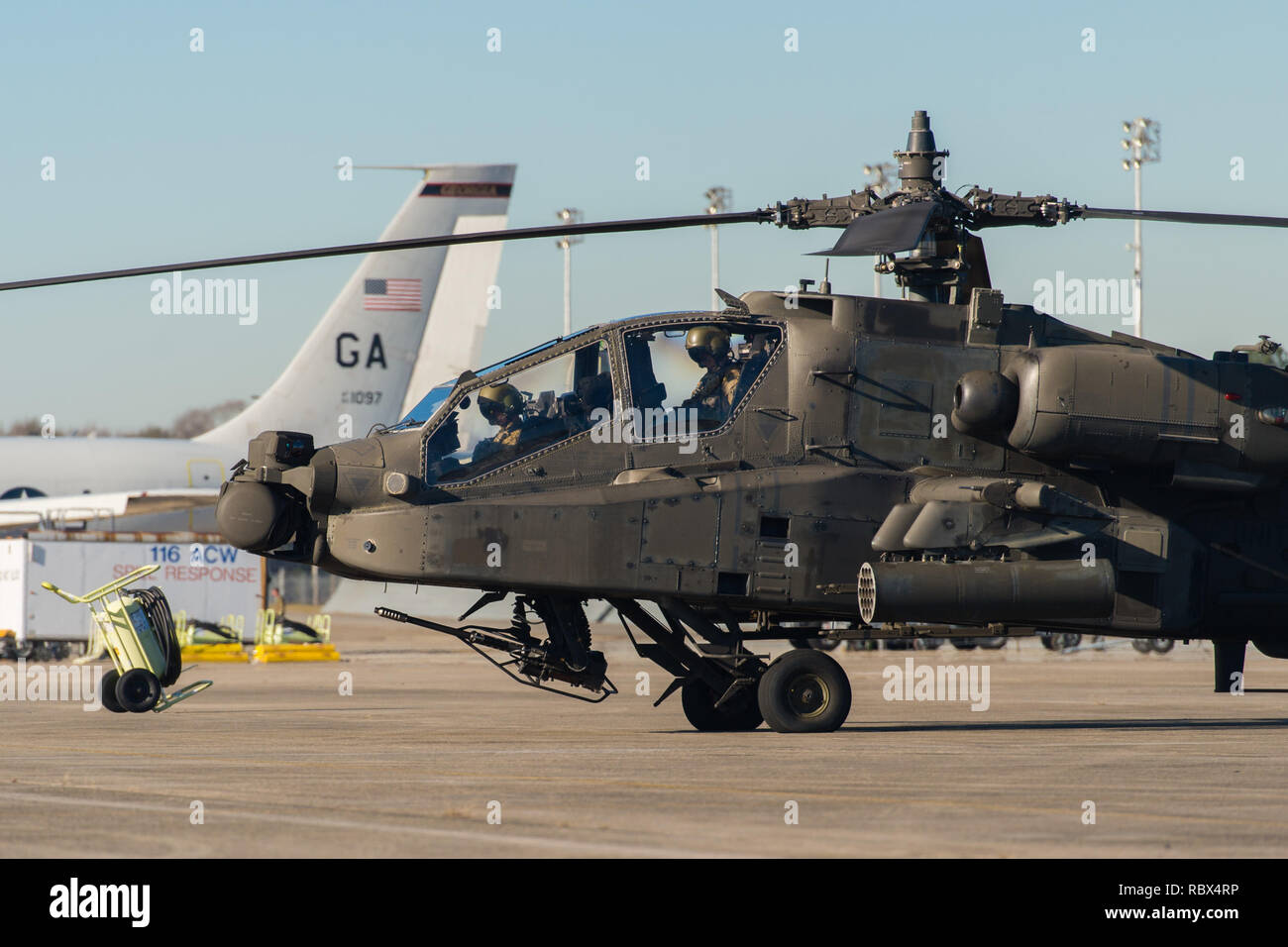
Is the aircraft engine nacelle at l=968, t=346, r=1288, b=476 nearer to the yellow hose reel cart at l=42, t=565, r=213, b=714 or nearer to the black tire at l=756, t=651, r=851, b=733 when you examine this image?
the black tire at l=756, t=651, r=851, b=733

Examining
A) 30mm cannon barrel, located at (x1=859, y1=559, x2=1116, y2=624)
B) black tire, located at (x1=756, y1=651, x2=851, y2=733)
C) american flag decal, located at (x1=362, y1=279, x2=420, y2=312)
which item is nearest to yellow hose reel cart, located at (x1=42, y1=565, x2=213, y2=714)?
black tire, located at (x1=756, y1=651, x2=851, y2=733)

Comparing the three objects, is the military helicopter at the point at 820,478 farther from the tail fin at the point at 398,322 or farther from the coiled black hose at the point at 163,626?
the tail fin at the point at 398,322

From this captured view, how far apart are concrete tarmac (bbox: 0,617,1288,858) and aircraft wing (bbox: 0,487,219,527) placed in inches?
925

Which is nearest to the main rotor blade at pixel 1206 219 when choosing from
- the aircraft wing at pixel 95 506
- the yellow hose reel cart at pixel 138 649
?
the yellow hose reel cart at pixel 138 649

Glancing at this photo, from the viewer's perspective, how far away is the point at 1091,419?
46.8 feet

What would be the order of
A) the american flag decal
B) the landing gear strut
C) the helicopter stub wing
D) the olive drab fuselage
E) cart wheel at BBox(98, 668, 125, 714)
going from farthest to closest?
the american flag decal < cart wheel at BBox(98, 668, 125, 714) < the landing gear strut < the olive drab fuselage < the helicopter stub wing

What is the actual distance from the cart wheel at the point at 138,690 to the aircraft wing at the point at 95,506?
25.4 m

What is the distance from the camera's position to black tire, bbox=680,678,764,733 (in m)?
15.3

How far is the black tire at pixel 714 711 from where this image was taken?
15344 mm

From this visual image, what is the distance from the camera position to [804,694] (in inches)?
567

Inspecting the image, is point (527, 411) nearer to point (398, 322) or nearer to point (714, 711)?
point (714, 711)
